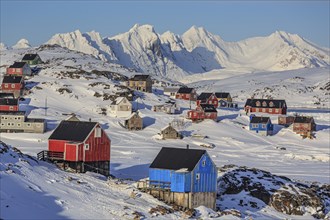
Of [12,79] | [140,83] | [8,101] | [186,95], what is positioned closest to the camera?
[8,101]

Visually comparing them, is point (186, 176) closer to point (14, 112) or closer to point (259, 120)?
point (14, 112)

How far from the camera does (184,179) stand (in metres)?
44.6

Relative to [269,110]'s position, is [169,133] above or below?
below

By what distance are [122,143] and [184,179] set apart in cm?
4666

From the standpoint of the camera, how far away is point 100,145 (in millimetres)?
54250

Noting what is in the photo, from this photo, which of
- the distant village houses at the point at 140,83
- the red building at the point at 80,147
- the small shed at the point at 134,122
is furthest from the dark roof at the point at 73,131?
the distant village houses at the point at 140,83

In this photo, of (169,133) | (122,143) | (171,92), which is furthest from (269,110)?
(122,143)

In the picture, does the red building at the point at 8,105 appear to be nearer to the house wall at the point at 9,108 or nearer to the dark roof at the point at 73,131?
the house wall at the point at 9,108

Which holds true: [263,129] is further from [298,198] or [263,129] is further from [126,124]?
[298,198]

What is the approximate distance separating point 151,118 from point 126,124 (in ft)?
26.5

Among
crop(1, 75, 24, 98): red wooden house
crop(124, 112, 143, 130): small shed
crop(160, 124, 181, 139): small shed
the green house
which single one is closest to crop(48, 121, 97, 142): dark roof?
crop(160, 124, 181, 139): small shed

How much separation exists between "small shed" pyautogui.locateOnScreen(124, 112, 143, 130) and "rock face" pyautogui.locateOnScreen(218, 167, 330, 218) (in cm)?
4925

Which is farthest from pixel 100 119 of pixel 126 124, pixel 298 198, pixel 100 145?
pixel 298 198

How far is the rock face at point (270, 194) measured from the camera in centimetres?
4966
